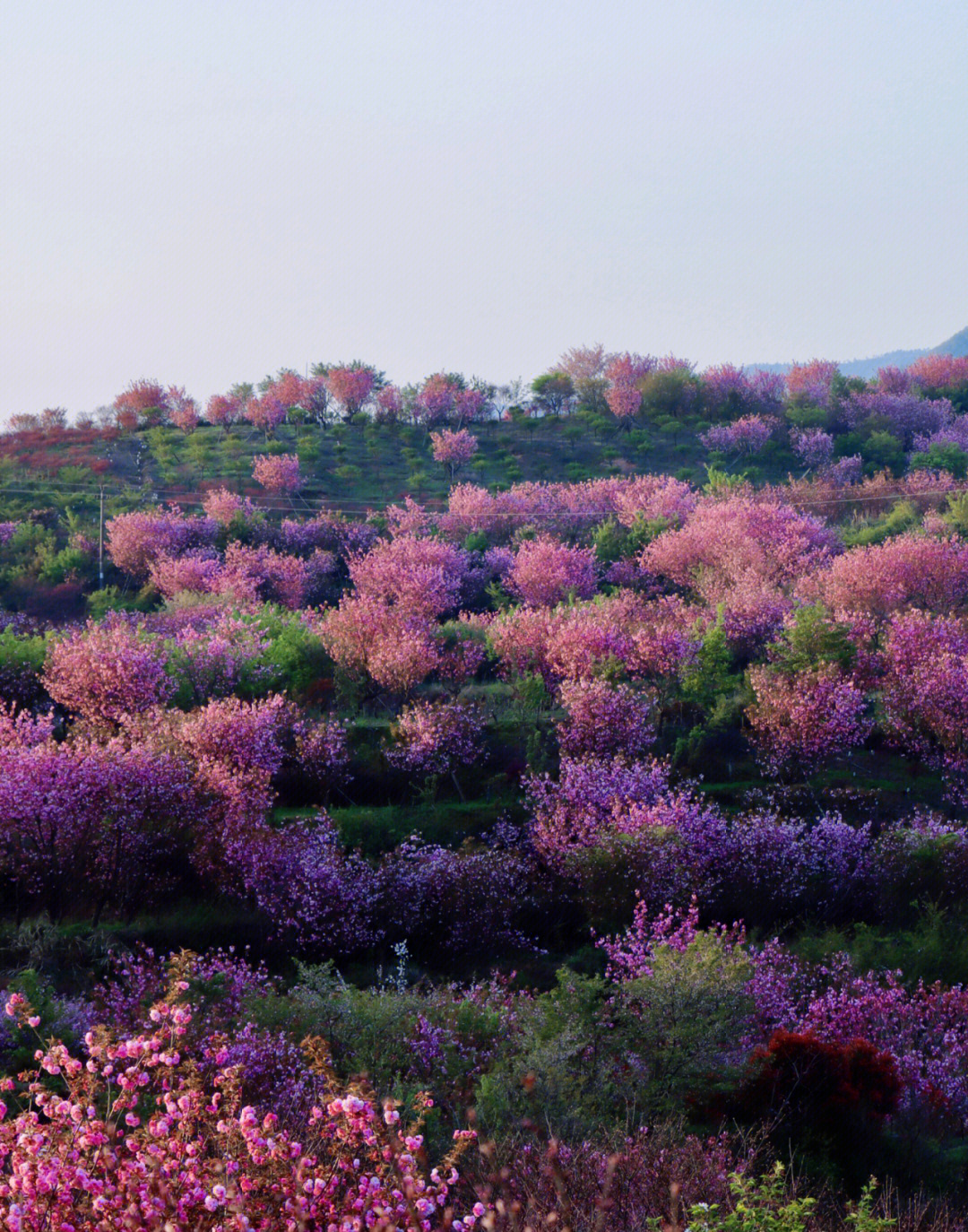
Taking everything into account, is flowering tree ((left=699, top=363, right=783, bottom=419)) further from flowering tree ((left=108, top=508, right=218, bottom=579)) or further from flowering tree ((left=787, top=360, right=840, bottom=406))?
flowering tree ((left=108, top=508, right=218, bottom=579))

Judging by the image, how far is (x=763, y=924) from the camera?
55.7ft

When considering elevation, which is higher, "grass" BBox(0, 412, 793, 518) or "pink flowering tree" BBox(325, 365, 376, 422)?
"pink flowering tree" BBox(325, 365, 376, 422)

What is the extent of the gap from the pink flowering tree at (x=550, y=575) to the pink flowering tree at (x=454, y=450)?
21.1 meters

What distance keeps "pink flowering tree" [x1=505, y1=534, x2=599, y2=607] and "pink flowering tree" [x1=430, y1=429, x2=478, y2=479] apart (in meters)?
21.1

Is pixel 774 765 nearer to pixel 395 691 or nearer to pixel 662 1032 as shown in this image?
pixel 395 691

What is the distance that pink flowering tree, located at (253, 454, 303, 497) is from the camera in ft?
168

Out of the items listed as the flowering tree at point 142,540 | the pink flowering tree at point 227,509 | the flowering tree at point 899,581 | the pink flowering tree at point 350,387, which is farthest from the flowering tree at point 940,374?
the flowering tree at point 142,540

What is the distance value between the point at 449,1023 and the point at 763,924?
8.63m

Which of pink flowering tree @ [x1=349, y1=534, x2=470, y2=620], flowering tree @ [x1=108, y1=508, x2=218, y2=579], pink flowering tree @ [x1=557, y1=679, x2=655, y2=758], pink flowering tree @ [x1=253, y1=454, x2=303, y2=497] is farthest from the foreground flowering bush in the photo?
pink flowering tree @ [x1=253, y1=454, x2=303, y2=497]

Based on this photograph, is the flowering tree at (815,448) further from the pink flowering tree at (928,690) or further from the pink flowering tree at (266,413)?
the pink flowering tree at (928,690)

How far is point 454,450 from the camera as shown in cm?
5691

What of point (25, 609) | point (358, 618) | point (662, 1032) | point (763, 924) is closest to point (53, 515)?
point (25, 609)

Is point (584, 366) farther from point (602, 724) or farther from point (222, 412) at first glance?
point (602, 724)

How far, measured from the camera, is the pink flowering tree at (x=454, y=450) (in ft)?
187
